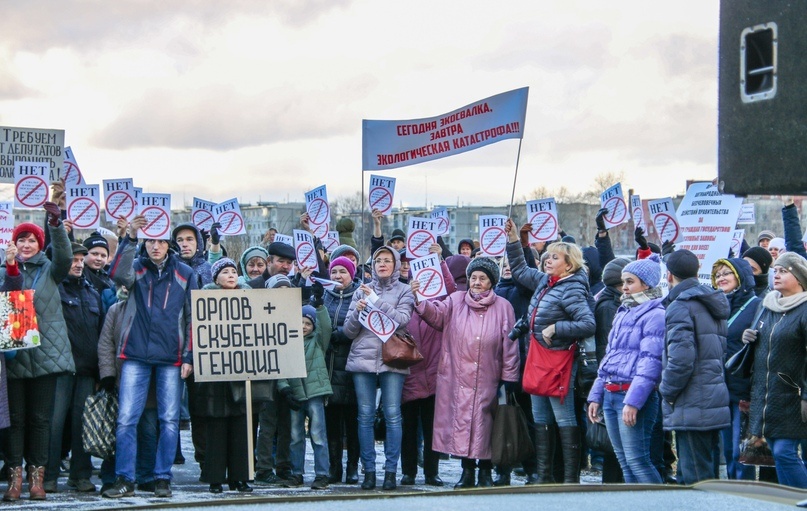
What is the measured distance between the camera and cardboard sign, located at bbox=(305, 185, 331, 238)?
56.1 ft

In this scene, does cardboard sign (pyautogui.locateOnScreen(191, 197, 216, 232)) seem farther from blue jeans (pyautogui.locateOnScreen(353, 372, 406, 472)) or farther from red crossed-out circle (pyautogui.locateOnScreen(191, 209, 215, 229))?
blue jeans (pyautogui.locateOnScreen(353, 372, 406, 472))

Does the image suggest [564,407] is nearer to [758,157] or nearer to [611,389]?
[611,389]

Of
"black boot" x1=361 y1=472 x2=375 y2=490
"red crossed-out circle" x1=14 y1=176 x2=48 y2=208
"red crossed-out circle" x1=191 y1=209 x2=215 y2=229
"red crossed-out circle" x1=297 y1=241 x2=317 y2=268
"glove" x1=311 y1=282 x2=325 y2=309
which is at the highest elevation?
"red crossed-out circle" x1=191 y1=209 x2=215 y2=229

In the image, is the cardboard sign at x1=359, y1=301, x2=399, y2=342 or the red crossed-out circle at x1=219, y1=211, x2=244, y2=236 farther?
the red crossed-out circle at x1=219, y1=211, x2=244, y2=236

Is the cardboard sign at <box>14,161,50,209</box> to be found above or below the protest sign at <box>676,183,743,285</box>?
above

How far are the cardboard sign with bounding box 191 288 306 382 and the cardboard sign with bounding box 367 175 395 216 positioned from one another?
456 centimetres

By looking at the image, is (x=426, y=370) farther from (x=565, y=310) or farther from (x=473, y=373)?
(x=565, y=310)

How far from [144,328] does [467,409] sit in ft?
9.72

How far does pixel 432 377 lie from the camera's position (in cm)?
1183

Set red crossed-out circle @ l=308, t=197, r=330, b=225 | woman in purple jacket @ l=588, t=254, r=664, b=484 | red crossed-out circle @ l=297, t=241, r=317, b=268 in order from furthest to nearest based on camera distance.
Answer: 1. red crossed-out circle @ l=308, t=197, r=330, b=225
2. red crossed-out circle @ l=297, t=241, r=317, b=268
3. woman in purple jacket @ l=588, t=254, r=664, b=484

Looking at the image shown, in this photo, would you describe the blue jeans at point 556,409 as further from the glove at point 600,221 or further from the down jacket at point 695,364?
the glove at point 600,221

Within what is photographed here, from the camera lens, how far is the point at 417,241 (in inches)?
542

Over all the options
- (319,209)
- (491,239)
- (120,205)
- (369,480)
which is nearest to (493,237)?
(491,239)

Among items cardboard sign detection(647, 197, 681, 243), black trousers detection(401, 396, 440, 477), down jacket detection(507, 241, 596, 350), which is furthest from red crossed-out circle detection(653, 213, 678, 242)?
black trousers detection(401, 396, 440, 477)
